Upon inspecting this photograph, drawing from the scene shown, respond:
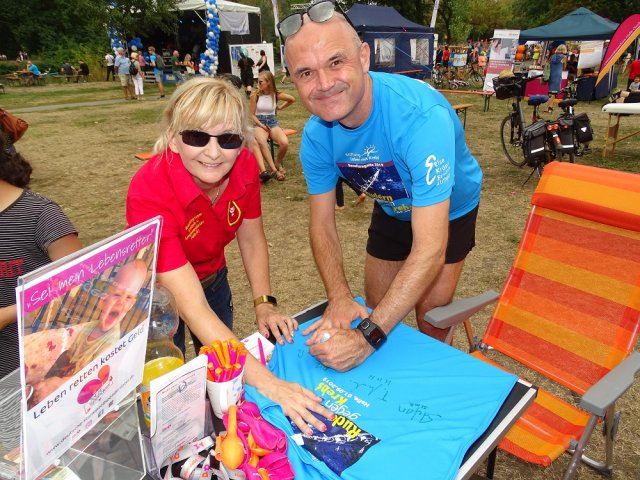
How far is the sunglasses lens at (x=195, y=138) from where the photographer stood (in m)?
1.71

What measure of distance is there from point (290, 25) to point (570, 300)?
6.82 feet

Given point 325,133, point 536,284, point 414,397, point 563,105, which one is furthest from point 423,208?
point 563,105

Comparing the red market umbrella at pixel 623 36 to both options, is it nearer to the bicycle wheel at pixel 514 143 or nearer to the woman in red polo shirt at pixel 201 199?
the bicycle wheel at pixel 514 143

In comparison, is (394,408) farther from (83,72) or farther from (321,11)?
(83,72)

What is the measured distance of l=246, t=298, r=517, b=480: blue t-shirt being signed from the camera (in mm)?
1248

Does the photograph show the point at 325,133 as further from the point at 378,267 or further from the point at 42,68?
the point at 42,68

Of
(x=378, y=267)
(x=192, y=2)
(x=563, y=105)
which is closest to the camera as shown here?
(x=378, y=267)

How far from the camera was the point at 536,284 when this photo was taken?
2691mm

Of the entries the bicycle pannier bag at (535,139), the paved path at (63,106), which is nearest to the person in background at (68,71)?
the paved path at (63,106)

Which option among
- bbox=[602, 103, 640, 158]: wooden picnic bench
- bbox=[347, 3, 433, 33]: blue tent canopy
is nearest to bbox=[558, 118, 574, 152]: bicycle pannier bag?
bbox=[602, 103, 640, 158]: wooden picnic bench

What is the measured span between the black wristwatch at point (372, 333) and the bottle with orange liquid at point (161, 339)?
67cm

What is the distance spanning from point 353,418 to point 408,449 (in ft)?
0.64

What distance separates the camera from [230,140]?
1.75 m

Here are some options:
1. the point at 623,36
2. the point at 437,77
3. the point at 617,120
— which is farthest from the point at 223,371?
the point at 437,77
